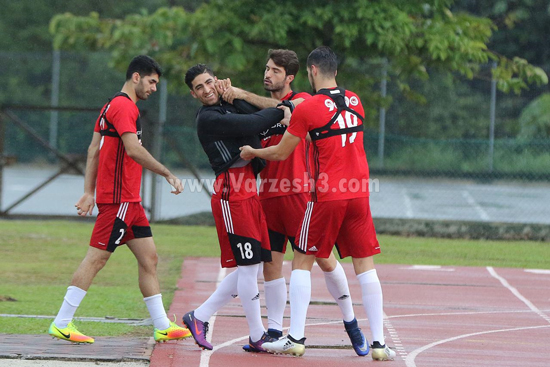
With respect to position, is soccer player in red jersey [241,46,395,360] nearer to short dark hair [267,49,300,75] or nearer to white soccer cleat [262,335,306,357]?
white soccer cleat [262,335,306,357]

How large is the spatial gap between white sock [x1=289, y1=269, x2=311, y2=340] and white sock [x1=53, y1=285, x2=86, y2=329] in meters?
1.55

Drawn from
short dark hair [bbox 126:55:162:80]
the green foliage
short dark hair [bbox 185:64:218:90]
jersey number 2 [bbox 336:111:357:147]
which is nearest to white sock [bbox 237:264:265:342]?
jersey number 2 [bbox 336:111:357:147]

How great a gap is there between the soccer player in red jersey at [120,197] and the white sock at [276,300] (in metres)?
0.66

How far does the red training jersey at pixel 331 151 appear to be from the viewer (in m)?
6.27

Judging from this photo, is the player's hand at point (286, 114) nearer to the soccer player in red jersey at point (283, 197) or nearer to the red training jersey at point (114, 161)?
the soccer player in red jersey at point (283, 197)

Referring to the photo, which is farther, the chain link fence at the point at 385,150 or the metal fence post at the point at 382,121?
the chain link fence at the point at 385,150

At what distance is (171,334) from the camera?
22.2 feet

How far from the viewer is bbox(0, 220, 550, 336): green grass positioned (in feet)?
26.6

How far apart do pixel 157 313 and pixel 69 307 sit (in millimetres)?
644

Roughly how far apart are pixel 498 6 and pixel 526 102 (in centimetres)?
729

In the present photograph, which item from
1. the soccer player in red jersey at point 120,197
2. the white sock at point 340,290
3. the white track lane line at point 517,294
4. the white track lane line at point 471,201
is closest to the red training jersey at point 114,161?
the soccer player in red jersey at point 120,197

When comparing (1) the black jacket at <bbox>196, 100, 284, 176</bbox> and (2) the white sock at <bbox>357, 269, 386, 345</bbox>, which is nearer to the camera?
(1) the black jacket at <bbox>196, 100, 284, 176</bbox>

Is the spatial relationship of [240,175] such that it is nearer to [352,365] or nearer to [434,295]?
[352,365]

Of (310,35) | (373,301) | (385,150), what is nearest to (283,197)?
(373,301)
